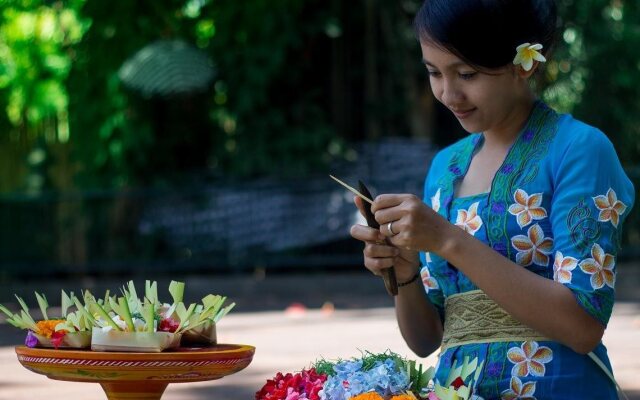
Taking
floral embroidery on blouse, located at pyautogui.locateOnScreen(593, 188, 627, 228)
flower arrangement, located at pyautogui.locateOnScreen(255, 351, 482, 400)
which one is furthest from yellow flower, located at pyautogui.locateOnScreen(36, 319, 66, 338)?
floral embroidery on blouse, located at pyautogui.locateOnScreen(593, 188, 627, 228)

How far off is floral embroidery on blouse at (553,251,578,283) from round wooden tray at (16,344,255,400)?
64 cm

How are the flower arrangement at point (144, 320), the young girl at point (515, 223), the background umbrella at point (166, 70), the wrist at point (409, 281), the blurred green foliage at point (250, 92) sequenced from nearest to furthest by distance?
the young girl at point (515, 223) < the flower arrangement at point (144, 320) < the wrist at point (409, 281) < the background umbrella at point (166, 70) < the blurred green foliage at point (250, 92)

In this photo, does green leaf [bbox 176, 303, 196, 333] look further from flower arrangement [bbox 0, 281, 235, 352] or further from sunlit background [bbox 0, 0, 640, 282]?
sunlit background [bbox 0, 0, 640, 282]

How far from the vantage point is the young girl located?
7.53 feet

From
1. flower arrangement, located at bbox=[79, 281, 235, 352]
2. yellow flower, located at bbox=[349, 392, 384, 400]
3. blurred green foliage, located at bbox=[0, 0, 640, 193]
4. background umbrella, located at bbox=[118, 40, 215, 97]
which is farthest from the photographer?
blurred green foliage, located at bbox=[0, 0, 640, 193]

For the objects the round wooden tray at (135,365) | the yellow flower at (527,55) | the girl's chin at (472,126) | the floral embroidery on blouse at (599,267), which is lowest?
the round wooden tray at (135,365)

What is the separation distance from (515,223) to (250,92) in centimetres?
1310

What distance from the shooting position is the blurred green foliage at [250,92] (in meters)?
15.2

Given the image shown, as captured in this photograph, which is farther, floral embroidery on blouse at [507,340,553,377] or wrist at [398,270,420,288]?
wrist at [398,270,420,288]

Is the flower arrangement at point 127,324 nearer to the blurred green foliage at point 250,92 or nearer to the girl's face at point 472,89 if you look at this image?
the girl's face at point 472,89

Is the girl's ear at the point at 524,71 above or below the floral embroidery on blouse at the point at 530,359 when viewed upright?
above

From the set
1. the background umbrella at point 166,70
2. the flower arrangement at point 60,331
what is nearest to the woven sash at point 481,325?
the flower arrangement at point 60,331

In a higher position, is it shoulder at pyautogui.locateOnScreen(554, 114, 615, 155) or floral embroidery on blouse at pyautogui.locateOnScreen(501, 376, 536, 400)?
shoulder at pyautogui.locateOnScreen(554, 114, 615, 155)

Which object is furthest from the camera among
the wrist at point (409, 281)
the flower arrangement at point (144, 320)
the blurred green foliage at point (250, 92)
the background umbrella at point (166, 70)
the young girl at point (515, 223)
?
the blurred green foliage at point (250, 92)
